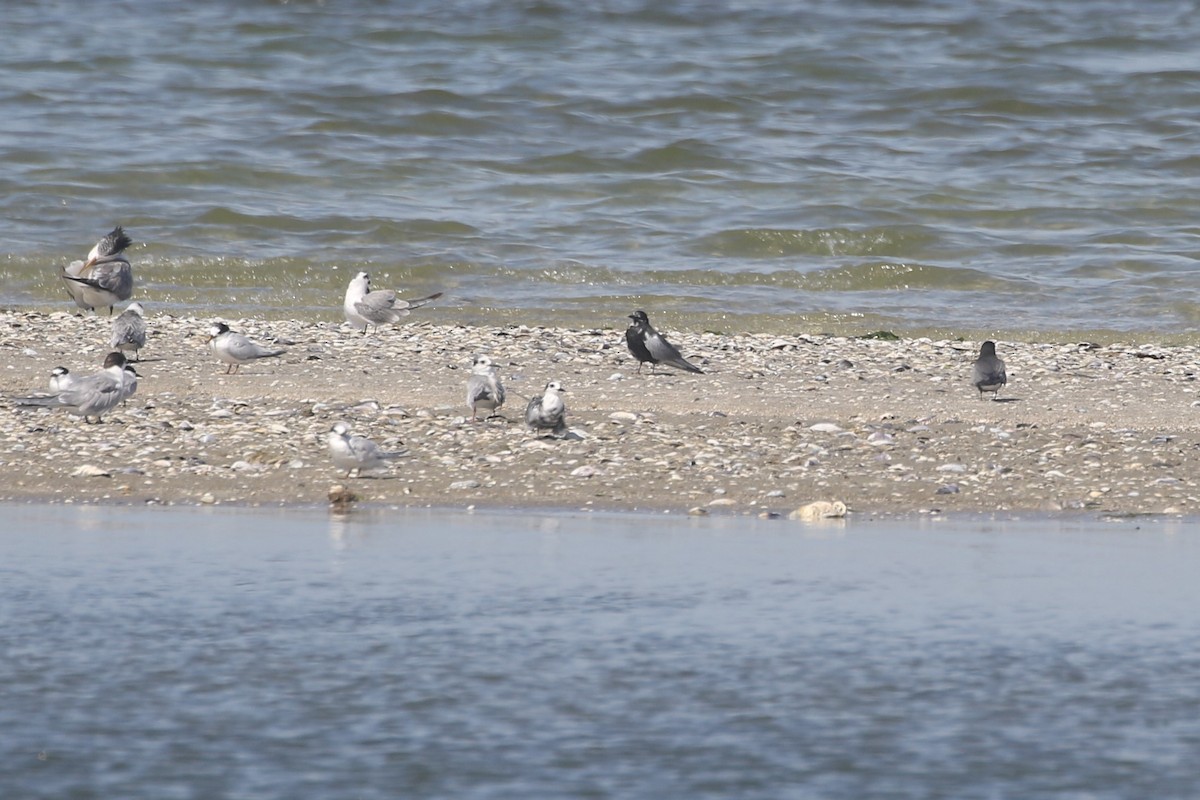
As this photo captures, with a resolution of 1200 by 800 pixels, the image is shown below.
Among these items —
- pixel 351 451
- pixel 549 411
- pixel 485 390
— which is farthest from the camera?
pixel 485 390

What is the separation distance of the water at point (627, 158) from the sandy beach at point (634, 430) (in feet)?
12.8

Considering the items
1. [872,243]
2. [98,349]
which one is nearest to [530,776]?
[98,349]

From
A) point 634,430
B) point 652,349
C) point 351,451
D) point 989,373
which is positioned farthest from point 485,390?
point 989,373

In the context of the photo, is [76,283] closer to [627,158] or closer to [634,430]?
[634,430]

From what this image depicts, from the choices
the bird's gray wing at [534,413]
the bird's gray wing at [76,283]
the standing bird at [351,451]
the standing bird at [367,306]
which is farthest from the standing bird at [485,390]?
the bird's gray wing at [76,283]

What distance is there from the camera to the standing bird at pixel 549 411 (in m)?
9.20

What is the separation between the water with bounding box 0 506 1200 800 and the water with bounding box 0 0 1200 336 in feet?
30.8

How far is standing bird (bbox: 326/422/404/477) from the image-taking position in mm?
8352

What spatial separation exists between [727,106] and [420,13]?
351 inches

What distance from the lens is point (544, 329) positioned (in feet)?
46.0

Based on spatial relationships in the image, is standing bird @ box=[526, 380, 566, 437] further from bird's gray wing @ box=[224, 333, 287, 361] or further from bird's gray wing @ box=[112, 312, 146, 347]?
bird's gray wing @ box=[112, 312, 146, 347]

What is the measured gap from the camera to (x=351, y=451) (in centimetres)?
834

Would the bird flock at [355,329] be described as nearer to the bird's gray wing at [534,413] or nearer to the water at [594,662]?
the bird's gray wing at [534,413]

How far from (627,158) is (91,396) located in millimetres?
15450
